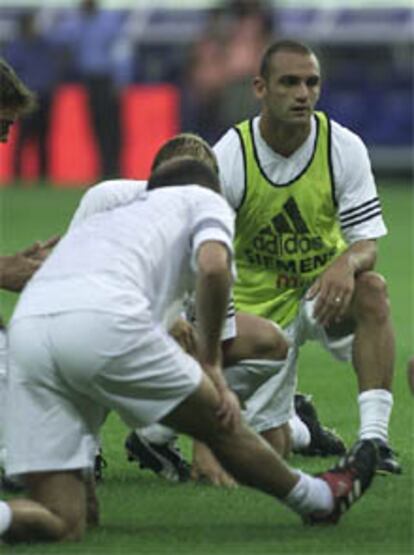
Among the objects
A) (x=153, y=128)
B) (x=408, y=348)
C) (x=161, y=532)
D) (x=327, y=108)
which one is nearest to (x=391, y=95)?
(x=327, y=108)

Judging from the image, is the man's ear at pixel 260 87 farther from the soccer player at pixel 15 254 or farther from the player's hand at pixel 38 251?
the player's hand at pixel 38 251

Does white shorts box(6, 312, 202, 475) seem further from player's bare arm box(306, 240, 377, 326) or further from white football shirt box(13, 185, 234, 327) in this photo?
player's bare arm box(306, 240, 377, 326)

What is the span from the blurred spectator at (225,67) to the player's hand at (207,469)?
20111 millimetres

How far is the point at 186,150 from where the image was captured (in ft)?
29.9

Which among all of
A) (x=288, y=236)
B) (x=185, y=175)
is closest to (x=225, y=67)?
(x=288, y=236)

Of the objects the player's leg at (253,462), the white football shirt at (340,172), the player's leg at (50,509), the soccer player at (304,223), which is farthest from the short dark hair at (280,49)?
the player's leg at (50,509)

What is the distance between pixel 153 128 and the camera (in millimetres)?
31172

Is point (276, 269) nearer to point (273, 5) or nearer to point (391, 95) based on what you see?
point (391, 95)

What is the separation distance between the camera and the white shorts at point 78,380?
26.4ft

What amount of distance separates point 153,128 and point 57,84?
1424mm

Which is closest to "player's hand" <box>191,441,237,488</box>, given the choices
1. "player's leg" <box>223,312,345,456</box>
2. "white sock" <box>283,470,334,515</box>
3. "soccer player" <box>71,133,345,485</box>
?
"soccer player" <box>71,133,345,485</box>

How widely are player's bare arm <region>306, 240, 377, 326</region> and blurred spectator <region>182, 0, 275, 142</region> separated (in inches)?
788

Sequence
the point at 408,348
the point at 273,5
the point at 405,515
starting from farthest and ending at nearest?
the point at 273,5, the point at 408,348, the point at 405,515

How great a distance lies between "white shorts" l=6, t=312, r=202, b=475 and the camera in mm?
8047
